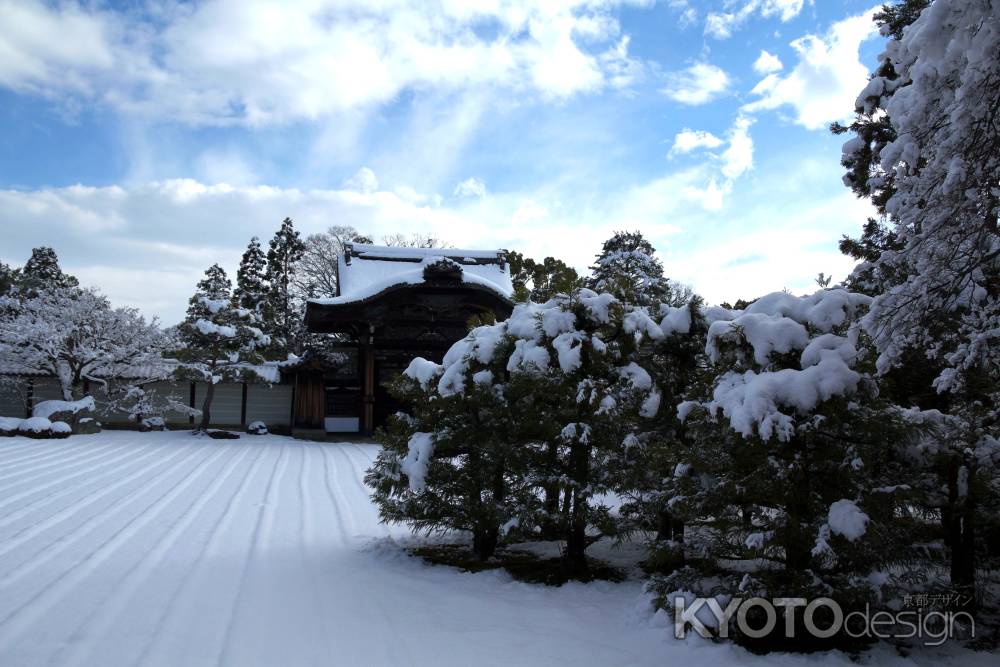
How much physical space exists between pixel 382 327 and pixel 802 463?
55.6 ft

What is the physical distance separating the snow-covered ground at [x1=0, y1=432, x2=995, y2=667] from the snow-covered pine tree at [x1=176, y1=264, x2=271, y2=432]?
376 inches

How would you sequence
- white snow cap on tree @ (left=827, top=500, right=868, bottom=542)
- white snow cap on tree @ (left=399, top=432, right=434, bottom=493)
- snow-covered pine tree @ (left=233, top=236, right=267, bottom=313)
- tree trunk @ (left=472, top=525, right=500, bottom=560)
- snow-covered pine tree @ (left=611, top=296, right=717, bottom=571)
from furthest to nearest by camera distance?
snow-covered pine tree @ (left=233, top=236, right=267, bottom=313) < tree trunk @ (left=472, top=525, right=500, bottom=560) < white snow cap on tree @ (left=399, top=432, right=434, bottom=493) < snow-covered pine tree @ (left=611, top=296, right=717, bottom=571) < white snow cap on tree @ (left=827, top=500, right=868, bottom=542)

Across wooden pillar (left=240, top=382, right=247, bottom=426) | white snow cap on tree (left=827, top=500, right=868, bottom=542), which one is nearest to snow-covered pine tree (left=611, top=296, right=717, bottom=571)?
white snow cap on tree (left=827, top=500, right=868, bottom=542)

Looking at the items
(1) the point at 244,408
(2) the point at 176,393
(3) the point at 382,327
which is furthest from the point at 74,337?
(3) the point at 382,327

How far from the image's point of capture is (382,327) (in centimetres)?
2002

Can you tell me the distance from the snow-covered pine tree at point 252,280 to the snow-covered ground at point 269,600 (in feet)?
68.9

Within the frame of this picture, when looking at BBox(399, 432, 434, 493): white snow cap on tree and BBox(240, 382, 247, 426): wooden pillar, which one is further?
BBox(240, 382, 247, 426): wooden pillar

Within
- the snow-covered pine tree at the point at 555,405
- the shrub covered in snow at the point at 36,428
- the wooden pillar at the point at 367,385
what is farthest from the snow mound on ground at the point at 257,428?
the snow-covered pine tree at the point at 555,405

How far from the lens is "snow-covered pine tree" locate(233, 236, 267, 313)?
2939 cm

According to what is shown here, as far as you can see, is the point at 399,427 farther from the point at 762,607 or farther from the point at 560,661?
the point at 762,607

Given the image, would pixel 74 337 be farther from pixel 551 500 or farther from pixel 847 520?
pixel 847 520

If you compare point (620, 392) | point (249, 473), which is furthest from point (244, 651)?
point (249, 473)

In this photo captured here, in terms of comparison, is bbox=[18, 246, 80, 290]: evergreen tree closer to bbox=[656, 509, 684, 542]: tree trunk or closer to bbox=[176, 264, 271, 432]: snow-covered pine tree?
bbox=[176, 264, 271, 432]: snow-covered pine tree

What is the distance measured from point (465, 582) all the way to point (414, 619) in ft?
3.29
